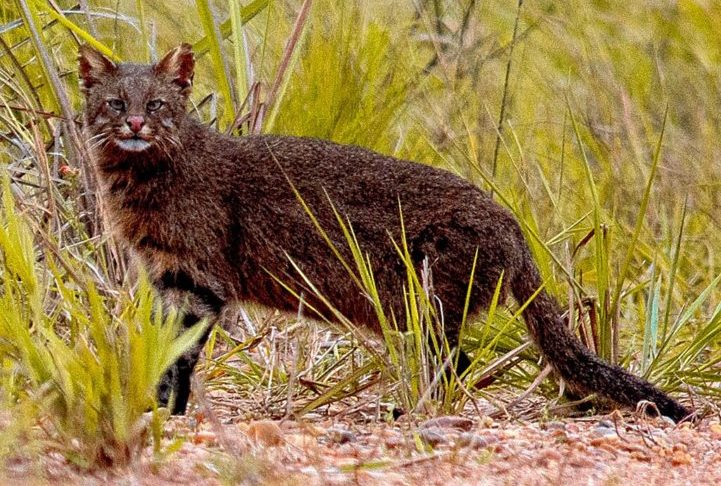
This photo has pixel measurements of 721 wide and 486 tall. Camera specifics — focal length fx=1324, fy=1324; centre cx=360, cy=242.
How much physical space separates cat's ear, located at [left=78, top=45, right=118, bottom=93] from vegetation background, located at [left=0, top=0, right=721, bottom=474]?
14cm

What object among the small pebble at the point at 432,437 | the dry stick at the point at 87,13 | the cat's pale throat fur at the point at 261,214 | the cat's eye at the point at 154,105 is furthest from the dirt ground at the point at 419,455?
the dry stick at the point at 87,13

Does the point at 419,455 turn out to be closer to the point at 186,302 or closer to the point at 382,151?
the point at 186,302

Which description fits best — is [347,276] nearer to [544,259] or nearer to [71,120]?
[544,259]

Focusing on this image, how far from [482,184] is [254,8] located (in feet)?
3.96

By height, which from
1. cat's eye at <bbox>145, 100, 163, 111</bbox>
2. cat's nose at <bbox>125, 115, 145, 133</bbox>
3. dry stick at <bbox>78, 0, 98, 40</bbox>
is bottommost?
cat's nose at <bbox>125, 115, 145, 133</bbox>

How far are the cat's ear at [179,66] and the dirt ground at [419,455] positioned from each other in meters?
1.33

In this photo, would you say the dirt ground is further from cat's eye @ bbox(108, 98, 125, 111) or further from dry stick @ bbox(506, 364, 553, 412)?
cat's eye @ bbox(108, 98, 125, 111)

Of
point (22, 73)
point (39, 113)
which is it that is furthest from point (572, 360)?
point (22, 73)

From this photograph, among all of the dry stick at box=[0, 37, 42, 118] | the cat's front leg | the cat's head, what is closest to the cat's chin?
the cat's head

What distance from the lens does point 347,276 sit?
4414 millimetres

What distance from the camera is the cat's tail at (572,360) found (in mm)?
3893

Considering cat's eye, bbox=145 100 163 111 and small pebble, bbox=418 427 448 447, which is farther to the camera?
cat's eye, bbox=145 100 163 111

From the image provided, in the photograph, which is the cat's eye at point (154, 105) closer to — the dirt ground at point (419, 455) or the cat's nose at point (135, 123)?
the cat's nose at point (135, 123)

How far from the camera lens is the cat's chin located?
434cm
